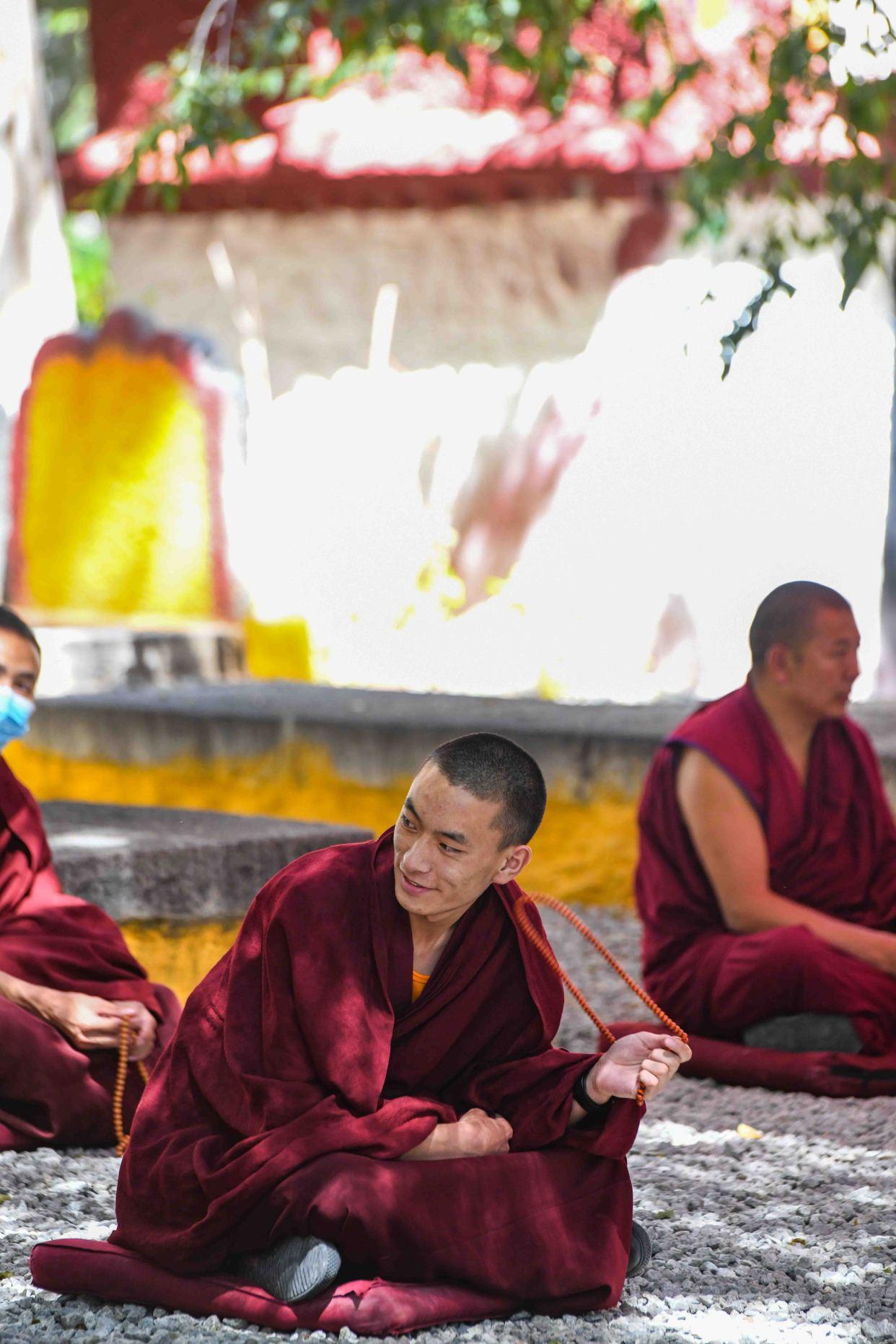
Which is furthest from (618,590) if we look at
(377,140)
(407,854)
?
(407,854)

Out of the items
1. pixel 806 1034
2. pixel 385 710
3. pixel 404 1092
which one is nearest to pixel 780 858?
pixel 806 1034

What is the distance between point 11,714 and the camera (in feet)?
12.2

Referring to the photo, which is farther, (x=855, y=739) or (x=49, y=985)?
(x=855, y=739)

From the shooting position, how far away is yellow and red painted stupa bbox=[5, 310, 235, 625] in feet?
33.7

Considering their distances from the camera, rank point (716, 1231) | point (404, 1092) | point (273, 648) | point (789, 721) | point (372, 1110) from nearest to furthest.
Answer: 1. point (372, 1110)
2. point (404, 1092)
3. point (716, 1231)
4. point (789, 721)
5. point (273, 648)

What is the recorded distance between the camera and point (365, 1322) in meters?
2.57

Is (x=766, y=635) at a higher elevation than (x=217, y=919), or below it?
higher

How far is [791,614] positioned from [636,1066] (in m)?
1.88

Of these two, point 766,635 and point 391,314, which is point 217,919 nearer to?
point 766,635

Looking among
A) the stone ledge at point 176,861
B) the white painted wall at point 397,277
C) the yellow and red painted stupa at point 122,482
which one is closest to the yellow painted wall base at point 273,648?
the yellow and red painted stupa at point 122,482

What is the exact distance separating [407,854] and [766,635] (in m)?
1.91

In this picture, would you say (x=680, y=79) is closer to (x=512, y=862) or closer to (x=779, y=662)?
(x=779, y=662)

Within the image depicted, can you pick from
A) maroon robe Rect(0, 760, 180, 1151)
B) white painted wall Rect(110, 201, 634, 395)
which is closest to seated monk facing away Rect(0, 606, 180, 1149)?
maroon robe Rect(0, 760, 180, 1151)

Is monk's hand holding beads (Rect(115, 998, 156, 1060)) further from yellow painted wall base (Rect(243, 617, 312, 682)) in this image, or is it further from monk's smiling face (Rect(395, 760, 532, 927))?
yellow painted wall base (Rect(243, 617, 312, 682))
